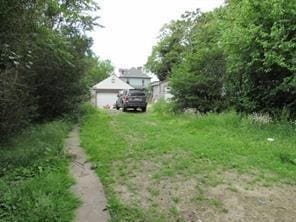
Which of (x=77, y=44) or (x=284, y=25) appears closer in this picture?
(x=284, y=25)

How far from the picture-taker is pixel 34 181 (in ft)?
→ 19.8

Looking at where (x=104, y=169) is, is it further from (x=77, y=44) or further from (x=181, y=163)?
(x=77, y=44)

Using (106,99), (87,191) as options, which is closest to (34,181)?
(87,191)

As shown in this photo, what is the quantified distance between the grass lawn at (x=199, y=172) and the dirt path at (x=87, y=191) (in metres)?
0.15

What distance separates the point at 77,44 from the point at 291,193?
12.4 meters

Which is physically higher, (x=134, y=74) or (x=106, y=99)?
(x=134, y=74)

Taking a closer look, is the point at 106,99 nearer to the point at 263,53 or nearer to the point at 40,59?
the point at 40,59

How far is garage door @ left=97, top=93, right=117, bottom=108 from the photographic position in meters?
46.2

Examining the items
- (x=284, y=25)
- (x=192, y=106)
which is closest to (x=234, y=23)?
(x=284, y=25)

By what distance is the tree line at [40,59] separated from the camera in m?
5.89

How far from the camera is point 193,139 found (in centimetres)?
1048

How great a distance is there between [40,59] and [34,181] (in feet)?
25.6

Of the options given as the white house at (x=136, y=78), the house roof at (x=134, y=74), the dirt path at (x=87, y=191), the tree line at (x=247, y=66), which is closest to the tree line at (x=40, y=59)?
the dirt path at (x=87, y=191)

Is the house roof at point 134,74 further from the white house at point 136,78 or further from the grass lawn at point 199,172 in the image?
the grass lawn at point 199,172
